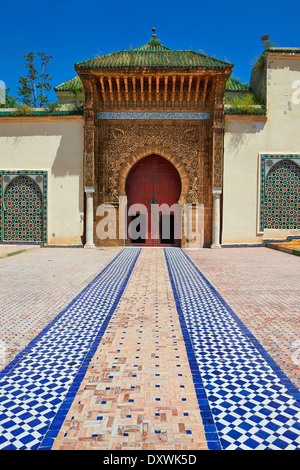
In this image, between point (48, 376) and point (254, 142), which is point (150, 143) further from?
point (48, 376)

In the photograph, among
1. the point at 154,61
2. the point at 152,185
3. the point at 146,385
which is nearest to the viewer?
the point at 146,385

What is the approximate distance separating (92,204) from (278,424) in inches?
244

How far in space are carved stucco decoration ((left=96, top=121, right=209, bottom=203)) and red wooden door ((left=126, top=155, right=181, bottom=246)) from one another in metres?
0.34

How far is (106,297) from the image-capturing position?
2926 millimetres

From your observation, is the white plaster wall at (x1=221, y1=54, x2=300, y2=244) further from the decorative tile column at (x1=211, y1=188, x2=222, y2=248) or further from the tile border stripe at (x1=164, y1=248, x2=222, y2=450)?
the tile border stripe at (x1=164, y1=248, x2=222, y2=450)

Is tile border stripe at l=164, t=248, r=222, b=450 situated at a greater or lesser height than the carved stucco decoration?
lesser

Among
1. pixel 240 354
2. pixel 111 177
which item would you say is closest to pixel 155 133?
pixel 111 177

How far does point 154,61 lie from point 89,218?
11.0 ft

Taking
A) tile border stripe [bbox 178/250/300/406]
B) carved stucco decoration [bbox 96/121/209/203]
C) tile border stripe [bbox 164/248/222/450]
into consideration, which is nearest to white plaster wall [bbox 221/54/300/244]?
carved stucco decoration [bbox 96/121/209/203]

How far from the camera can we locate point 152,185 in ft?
24.6

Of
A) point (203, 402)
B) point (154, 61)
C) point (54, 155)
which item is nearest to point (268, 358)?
point (203, 402)

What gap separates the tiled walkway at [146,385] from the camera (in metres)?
1.09

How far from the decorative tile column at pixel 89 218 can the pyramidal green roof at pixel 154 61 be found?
2351 millimetres

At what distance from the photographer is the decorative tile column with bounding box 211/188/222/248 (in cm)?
701
